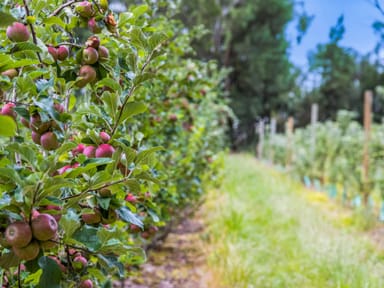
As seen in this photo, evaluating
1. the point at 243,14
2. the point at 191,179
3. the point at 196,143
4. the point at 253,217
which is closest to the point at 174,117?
the point at 191,179

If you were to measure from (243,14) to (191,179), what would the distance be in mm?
13636

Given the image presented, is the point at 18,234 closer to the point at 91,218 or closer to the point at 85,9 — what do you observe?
the point at 91,218

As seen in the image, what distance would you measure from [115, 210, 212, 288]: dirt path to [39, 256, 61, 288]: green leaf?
1733mm

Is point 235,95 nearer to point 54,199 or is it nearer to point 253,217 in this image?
point 253,217

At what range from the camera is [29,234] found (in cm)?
50

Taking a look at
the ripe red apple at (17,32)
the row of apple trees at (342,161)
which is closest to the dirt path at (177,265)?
the ripe red apple at (17,32)

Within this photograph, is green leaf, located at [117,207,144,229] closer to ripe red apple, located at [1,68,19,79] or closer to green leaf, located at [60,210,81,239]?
green leaf, located at [60,210,81,239]

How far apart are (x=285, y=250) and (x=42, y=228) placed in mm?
2424

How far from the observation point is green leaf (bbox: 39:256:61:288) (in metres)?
0.58

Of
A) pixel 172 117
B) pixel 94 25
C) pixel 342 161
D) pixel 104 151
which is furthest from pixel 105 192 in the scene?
pixel 342 161

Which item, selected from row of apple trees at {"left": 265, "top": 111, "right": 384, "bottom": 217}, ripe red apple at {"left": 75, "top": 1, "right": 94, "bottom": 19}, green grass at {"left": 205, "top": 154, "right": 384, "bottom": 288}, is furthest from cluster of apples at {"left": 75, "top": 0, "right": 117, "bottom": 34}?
A: row of apple trees at {"left": 265, "top": 111, "right": 384, "bottom": 217}

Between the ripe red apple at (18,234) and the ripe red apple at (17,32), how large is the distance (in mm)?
276

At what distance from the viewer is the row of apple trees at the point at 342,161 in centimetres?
459

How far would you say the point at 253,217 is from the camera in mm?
3570
